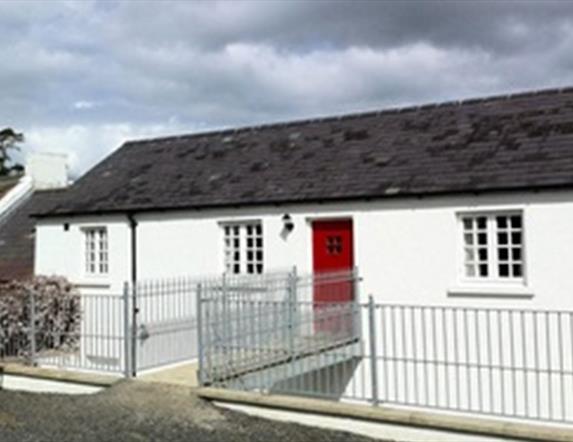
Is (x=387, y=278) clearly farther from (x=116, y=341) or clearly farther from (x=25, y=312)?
(x=25, y=312)

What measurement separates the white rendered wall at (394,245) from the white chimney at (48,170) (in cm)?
956

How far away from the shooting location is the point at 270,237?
17062 mm

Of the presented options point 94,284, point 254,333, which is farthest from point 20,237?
point 254,333

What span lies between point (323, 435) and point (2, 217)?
829 inches

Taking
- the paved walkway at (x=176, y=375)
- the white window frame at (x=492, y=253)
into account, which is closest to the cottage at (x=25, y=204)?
the paved walkway at (x=176, y=375)

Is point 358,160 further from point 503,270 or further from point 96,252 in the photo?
point 96,252

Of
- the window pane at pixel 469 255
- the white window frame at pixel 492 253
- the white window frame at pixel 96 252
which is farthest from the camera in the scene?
the white window frame at pixel 96 252

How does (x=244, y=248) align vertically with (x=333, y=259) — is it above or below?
above

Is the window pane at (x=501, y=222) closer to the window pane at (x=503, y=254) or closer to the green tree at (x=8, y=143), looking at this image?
the window pane at (x=503, y=254)

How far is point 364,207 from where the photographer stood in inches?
616

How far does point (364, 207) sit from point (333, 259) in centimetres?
146

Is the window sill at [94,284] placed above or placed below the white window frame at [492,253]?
below

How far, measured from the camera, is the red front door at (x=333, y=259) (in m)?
15.6

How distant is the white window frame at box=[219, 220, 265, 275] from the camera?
17.5 meters
